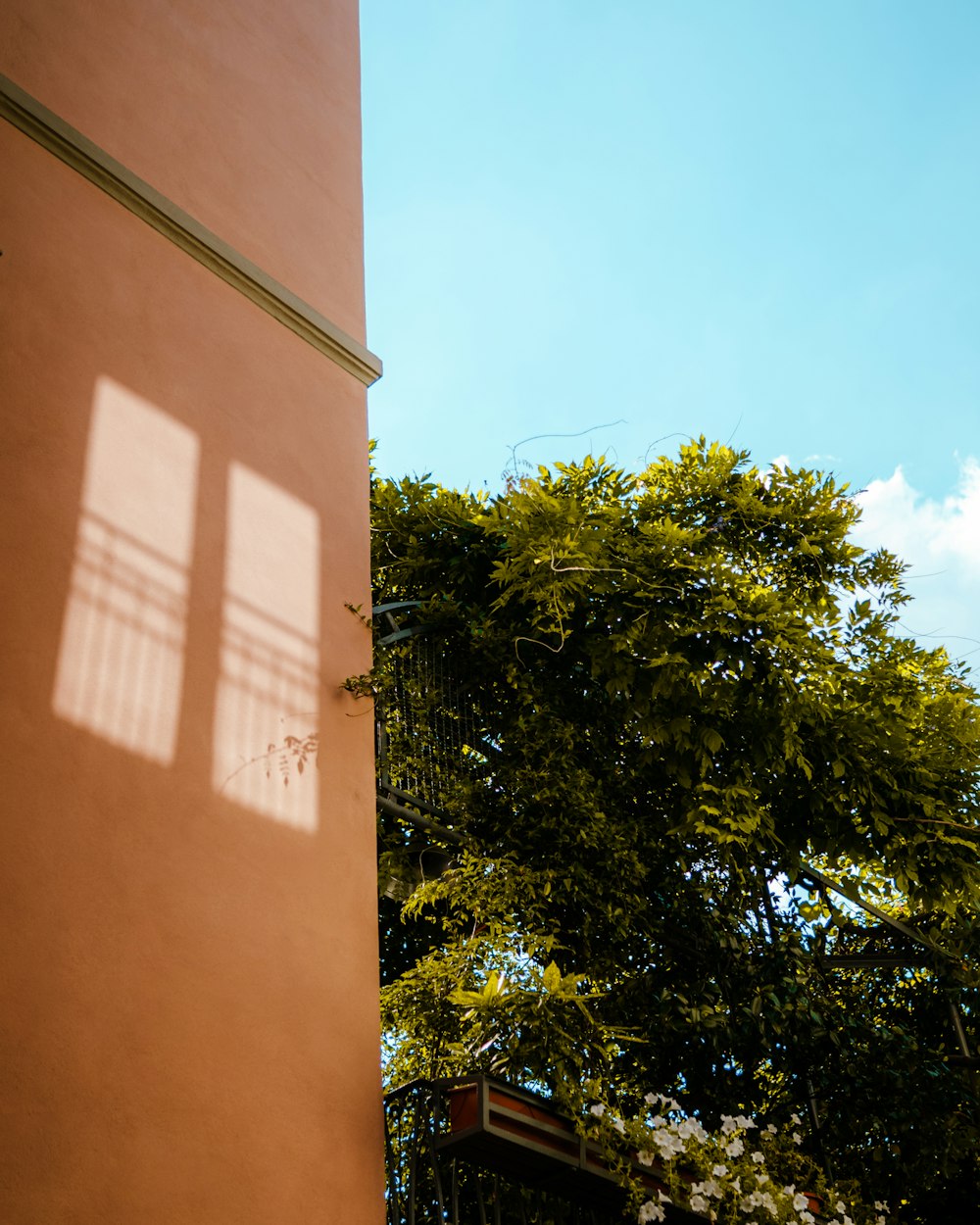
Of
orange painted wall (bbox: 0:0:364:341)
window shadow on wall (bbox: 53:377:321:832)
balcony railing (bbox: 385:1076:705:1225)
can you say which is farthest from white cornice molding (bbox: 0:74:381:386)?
balcony railing (bbox: 385:1076:705:1225)

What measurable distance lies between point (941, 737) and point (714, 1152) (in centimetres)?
276

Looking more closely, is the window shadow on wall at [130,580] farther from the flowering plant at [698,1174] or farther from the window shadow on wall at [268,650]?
the flowering plant at [698,1174]

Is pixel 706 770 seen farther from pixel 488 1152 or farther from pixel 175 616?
pixel 175 616

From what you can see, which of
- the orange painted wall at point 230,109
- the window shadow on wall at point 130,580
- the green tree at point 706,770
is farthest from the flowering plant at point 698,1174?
the orange painted wall at point 230,109

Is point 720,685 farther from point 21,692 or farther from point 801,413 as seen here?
point 801,413

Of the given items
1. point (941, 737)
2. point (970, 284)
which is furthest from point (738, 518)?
point (970, 284)

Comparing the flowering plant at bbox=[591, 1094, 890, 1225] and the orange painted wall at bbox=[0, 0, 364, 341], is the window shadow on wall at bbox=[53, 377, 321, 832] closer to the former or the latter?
the orange painted wall at bbox=[0, 0, 364, 341]

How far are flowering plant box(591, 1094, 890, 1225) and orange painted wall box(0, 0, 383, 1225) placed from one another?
3.34ft

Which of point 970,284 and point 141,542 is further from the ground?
point 970,284

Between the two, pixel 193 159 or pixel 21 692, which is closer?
pixel 21 692

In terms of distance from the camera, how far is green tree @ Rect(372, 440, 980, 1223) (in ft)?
20.0

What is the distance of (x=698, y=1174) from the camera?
489 centimetres

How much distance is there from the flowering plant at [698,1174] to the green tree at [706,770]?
3.20ft

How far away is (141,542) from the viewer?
4.75 metres
